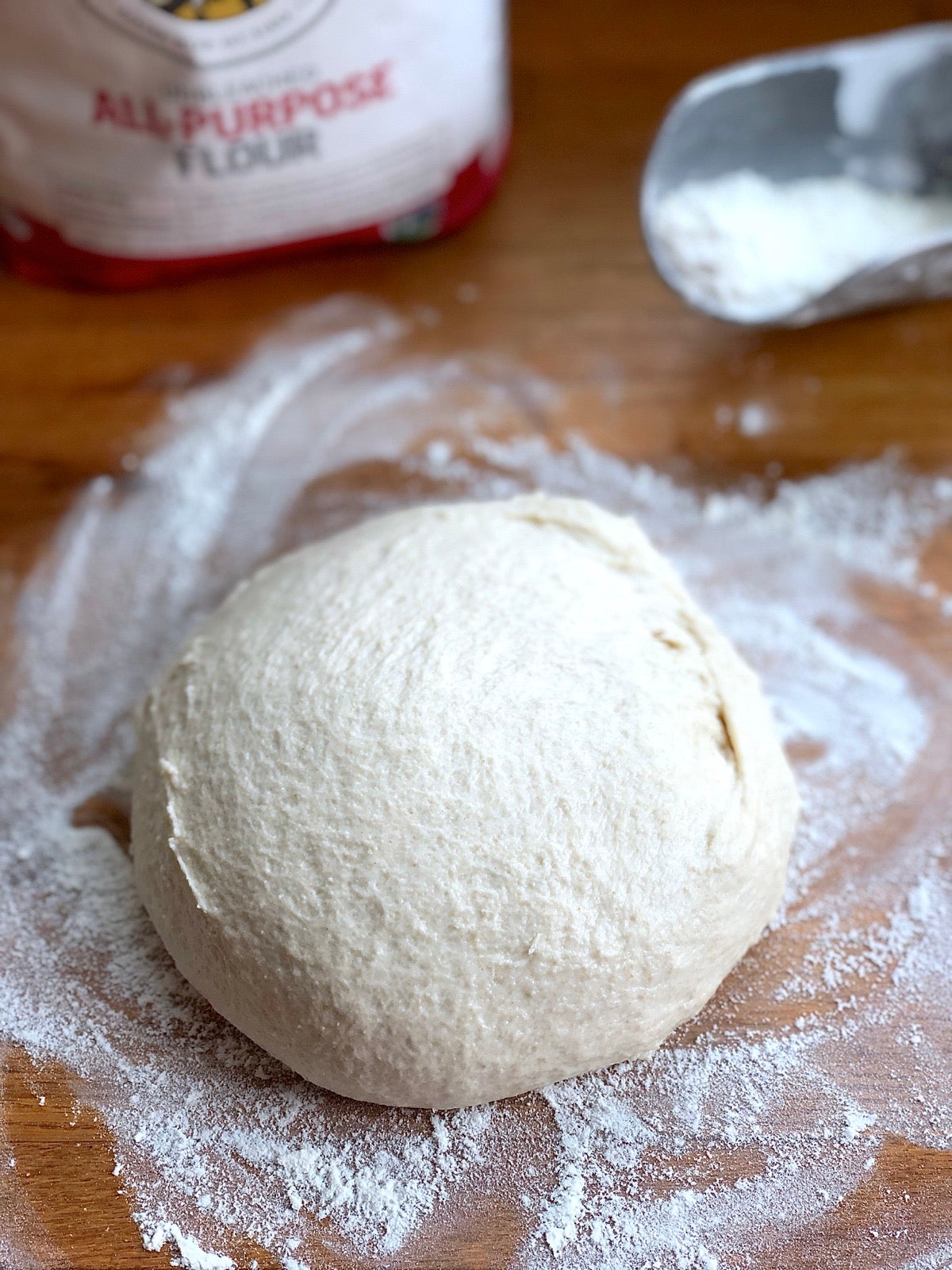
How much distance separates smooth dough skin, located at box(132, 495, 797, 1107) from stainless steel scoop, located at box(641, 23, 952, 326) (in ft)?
1.50

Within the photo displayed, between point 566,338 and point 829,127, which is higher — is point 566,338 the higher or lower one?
the lower one

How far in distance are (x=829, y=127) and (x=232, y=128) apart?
617 millimetres

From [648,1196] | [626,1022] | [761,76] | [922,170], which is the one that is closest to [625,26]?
[761,76]

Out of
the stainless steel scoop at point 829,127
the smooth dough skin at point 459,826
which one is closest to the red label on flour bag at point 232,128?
the stainless steel scoop at point 829,127

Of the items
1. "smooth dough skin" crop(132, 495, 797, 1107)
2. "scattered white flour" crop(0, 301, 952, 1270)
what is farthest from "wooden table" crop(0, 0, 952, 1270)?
"smooth dough skin" crop(132, 495, 797, 1107)

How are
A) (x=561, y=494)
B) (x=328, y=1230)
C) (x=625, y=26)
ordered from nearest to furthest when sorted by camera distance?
(x=328, y=1230)
(x=561, y=494)
(x=625, y=26)

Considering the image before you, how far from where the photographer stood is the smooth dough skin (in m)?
0.82

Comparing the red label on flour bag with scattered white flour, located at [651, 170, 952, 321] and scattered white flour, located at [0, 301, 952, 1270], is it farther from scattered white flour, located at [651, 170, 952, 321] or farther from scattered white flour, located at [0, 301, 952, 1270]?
scattered white flour, located at [651, 170, 952, 321]

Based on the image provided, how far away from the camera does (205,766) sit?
89cm

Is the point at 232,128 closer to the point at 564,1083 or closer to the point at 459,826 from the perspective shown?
the point at 459,826

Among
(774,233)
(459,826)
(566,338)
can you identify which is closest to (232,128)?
(566,338)

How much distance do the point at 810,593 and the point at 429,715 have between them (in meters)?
0.44

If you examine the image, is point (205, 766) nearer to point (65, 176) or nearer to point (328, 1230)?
point (328, 1230)

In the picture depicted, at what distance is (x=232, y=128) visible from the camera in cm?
115
